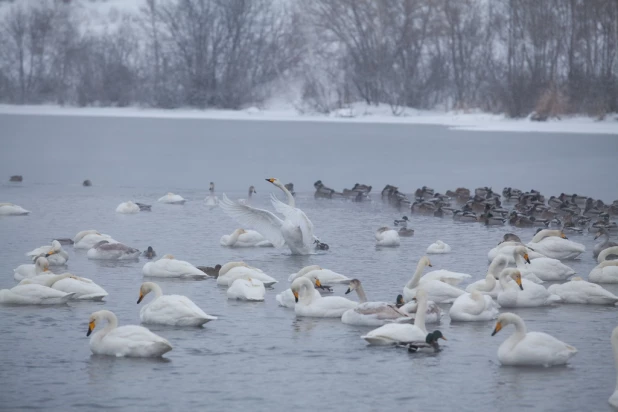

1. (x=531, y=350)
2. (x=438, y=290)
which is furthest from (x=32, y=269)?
(x=531, y=350)

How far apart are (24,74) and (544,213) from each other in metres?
45.3

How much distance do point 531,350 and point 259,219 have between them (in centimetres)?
597

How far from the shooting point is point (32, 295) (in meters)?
9.17

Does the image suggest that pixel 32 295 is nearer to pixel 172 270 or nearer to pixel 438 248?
pixel 172 270

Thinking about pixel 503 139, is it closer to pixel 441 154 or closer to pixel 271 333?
pixel 441 154

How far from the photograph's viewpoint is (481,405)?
661cm

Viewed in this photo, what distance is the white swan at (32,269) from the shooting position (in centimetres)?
996

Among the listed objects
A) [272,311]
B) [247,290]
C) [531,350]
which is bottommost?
[272,311]

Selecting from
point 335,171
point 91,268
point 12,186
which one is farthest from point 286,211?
point 335,171

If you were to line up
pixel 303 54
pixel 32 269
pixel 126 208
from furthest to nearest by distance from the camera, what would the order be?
pixel 303 54 → pixel 126 208 → pixel 32 269

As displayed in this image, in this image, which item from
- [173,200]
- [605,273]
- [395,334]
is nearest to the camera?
[395,334]

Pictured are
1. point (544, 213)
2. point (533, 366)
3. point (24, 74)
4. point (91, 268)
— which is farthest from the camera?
point (24, 74)

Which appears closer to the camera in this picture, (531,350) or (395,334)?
(531,350)

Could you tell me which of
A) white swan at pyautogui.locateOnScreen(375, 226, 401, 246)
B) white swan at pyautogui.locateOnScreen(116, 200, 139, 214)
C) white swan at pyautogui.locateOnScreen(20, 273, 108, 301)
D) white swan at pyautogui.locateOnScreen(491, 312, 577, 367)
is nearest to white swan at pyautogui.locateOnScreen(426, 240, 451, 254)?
white swan at pyautogui.locateOnScreen(375, 226, 401, 246)
